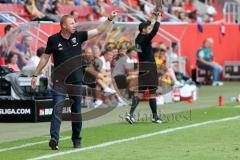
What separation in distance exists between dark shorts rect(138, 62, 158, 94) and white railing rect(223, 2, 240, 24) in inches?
795

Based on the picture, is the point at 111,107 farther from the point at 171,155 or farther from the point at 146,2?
the point at 146,2

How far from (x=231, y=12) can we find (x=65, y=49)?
2596 centimetres

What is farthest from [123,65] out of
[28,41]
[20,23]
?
[20,23]

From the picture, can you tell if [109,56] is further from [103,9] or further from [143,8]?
[143,8]

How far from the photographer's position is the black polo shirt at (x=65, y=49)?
43.1 feet

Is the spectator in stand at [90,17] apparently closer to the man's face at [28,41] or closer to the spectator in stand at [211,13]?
the man's face at [28,41]

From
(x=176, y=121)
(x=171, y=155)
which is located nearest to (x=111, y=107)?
(x=176, y=121)

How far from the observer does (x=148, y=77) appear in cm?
1739

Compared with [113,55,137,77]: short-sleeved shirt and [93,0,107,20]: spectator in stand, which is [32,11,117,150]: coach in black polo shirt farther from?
[93,0,107,20]: spectator in stand

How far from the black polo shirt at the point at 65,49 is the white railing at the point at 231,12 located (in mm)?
24860

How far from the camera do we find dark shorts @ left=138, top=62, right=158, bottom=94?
17.1m

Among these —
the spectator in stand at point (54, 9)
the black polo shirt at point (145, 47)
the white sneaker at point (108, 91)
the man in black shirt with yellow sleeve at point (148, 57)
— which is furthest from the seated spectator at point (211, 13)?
the black polo shirt at point (145, 47)

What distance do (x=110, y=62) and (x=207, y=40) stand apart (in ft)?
31.9

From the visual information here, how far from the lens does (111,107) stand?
69.2ft
